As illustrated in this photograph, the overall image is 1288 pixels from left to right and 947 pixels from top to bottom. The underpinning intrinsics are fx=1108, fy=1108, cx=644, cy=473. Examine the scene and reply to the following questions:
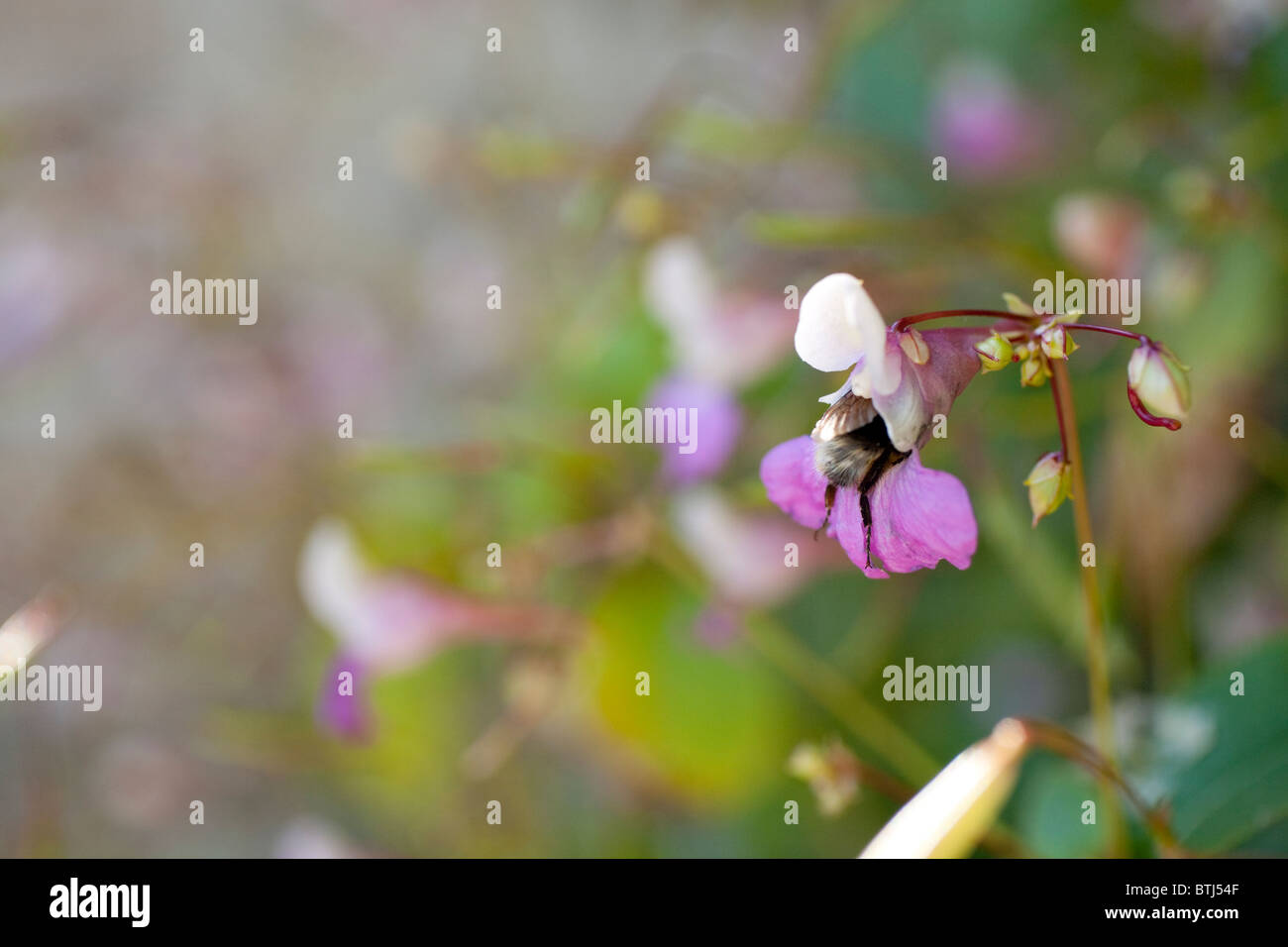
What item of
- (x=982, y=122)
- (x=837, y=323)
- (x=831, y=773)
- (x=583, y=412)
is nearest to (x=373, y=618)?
(x=583, y=412)

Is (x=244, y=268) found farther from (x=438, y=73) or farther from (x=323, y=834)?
(x=323, y=834)

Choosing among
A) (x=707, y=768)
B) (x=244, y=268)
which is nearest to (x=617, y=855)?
(x=707, y=768)

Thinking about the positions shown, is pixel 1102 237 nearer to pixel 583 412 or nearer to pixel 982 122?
pixel 982 122

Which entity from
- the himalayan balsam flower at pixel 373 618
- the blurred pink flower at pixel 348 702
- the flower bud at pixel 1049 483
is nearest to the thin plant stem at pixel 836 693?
the himalayan balsam flower at pixel 373 618

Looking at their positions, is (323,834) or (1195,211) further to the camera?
(323,834)

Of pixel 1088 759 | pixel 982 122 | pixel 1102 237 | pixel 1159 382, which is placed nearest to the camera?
pixel 1159 382

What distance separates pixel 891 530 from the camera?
385 mm

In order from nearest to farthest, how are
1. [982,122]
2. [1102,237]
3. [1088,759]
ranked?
[1088,759] → [1102,237] → [982,122]

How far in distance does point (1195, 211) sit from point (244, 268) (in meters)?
1.02

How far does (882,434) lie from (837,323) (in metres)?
0.04

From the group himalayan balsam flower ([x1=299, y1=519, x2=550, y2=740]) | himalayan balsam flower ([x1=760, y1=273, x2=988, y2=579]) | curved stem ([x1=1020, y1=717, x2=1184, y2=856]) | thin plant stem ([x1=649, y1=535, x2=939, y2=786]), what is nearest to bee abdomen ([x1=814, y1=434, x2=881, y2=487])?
Result: himalayan balsam flower ([x1=760, y1=273, x2=988, y2=579])

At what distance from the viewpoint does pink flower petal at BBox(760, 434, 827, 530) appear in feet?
1.35

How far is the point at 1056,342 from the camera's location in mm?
357

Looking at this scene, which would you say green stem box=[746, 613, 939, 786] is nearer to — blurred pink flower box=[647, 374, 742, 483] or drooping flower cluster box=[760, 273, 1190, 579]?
blurred pink flower box=[647, 374, 742, 483]
